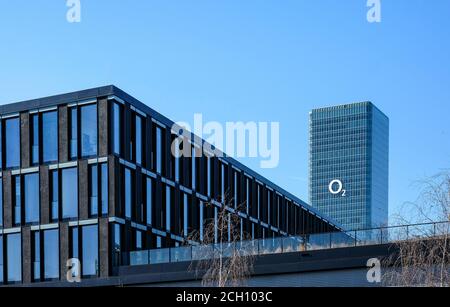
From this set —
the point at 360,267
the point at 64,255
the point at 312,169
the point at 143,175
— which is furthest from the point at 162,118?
the point at 312,169

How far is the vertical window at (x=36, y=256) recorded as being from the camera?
41509mm

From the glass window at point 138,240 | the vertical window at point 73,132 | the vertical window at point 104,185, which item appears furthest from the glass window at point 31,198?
the glass window at point 138,240

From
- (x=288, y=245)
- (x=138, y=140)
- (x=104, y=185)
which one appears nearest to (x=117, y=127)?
(x=138, y=140)

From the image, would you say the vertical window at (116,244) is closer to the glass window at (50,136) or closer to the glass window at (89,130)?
the glass window at (89,130)

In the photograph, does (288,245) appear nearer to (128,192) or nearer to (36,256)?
(128,192)

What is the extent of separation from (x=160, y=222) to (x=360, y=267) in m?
17.6

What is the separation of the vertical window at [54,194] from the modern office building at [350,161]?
115237mm

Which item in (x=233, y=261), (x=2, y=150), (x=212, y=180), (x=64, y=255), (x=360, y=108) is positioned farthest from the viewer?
(x=360, y=108)

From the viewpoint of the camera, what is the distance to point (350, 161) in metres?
164

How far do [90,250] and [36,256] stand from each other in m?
3.66

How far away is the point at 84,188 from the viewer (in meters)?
41.1

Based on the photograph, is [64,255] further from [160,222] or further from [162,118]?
[162,118]

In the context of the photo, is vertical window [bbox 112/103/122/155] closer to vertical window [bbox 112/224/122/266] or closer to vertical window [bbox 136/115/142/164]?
vertical window [bbox 136/115/142/164]

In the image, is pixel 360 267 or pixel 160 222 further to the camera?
pixel 160 222
